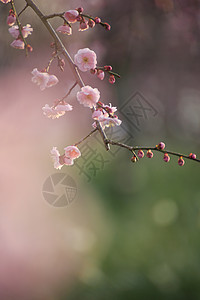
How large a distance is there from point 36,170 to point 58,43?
249cm

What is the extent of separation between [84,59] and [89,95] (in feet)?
0.34

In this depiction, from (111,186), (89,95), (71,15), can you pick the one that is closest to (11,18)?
(71,15)

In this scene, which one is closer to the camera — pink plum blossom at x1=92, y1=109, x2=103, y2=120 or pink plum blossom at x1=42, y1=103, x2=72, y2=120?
pink plum blossom at x1=92, y1=109, x2=103, y2=120

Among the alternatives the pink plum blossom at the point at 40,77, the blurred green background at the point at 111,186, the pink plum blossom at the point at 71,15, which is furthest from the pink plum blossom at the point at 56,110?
the blurred green background at the point at 111,186

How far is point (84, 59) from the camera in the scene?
2.92 feet

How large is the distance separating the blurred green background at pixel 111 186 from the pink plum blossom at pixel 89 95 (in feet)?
3.52

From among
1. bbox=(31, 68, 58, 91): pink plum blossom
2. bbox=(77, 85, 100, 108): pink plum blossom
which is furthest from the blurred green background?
bbox=(77, 85, 100, 108): pink plum blossom

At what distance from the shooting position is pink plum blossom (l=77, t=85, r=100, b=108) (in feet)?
2.73

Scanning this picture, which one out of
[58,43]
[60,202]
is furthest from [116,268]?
[58,43]

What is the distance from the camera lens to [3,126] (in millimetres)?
2221

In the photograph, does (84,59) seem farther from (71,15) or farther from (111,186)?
(111,186)

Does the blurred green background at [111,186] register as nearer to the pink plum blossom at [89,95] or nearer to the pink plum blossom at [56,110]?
the pink plum blossom at [56,110]

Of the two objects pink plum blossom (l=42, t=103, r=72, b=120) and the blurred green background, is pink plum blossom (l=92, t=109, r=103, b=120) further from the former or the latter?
the blurred green background

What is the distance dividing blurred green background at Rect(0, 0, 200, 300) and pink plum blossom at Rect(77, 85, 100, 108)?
3.52 ft
